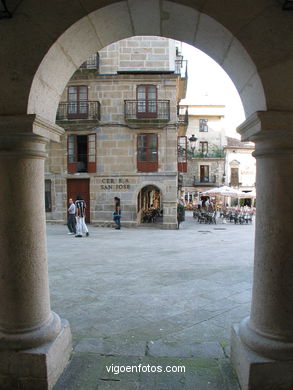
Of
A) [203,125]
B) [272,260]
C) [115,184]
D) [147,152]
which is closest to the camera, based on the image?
[272,260]

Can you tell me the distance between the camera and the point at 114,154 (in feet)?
53.7

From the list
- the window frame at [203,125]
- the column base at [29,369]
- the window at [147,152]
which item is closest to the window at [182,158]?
the window at [147,152]

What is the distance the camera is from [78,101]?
54.3 ft

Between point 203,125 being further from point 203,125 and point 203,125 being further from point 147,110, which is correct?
point 147,110

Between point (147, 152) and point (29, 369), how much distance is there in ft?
47.0

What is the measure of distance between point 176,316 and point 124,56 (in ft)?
50.2

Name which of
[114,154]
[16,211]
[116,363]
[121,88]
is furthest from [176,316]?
[121,88]

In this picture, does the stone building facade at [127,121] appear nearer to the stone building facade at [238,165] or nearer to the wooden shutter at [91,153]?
the wooden shutter at [91,153]

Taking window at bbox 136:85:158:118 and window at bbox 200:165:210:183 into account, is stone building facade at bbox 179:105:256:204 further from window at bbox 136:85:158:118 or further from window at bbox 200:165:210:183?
window at bbox 136:85:158:118

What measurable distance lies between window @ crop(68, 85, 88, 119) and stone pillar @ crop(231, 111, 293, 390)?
15.2m

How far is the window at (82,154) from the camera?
16562 millimetres

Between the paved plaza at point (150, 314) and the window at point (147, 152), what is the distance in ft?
29.6

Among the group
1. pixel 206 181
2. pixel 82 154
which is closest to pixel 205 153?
pixel 206 181

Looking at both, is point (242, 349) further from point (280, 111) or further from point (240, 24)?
point (240, 24)
